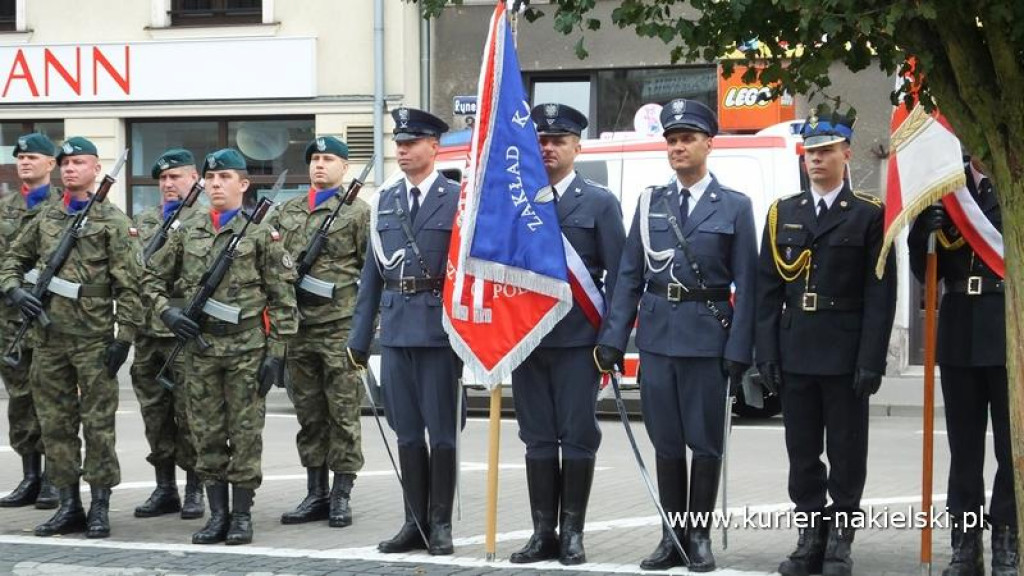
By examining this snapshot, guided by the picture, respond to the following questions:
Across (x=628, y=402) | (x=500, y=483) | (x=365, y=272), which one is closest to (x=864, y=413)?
(x=365, y=272)

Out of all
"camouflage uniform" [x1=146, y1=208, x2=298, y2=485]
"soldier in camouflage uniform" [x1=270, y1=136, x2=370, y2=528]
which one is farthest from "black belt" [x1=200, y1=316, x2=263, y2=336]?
"soldier in camouflage uniform" [x1=270, y1=136, x2=370, y2=528]

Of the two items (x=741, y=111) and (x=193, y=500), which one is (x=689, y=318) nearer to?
(x=193, y=500)

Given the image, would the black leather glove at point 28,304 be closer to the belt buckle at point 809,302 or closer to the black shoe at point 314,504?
the black shoe at point 314,504

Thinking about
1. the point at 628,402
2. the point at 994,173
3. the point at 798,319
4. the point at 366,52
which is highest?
the point at 366,52

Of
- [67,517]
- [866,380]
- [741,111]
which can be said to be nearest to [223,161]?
[67,517]

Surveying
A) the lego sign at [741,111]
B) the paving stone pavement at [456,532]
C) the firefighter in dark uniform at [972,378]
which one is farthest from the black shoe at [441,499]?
the lego sign at [741,111]

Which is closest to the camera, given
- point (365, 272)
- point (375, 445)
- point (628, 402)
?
point (365, 272)

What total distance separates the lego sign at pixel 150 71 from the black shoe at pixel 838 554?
17.1 m

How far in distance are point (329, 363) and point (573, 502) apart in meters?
2.19

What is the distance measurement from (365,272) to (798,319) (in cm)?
223

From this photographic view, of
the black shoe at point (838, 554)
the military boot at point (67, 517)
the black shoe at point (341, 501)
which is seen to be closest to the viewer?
the black shoe at point (838, 554)

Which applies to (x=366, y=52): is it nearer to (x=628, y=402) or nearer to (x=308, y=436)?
(x=628, y=402)

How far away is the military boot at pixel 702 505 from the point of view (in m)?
7.63

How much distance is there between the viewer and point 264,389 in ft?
28.8
